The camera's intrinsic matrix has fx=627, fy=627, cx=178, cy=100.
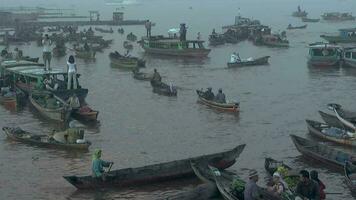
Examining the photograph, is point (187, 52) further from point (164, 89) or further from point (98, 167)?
point (98, 167)

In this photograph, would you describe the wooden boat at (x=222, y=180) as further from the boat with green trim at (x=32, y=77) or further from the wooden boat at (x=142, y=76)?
the wooden boat at (x=142, y=76)

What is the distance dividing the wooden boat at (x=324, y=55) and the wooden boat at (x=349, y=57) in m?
0.53

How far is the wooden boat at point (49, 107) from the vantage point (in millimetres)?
29241

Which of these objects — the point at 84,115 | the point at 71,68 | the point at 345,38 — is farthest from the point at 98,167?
the point at 345,38

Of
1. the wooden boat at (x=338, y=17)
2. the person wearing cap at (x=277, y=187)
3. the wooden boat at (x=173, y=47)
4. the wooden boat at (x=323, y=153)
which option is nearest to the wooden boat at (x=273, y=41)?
the wooden boat at (x=173, y=47)

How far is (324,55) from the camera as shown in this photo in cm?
4922

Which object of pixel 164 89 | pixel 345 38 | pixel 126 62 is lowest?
pixel 164 89

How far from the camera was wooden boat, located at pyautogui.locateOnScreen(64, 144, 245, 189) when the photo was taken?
19.9 metres

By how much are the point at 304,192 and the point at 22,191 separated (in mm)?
9560

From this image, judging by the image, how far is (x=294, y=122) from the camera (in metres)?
30.1

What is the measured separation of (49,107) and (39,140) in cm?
520

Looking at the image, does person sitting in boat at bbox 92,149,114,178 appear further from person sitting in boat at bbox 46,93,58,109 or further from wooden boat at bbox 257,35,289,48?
wooden boat at bbox 257,35,289,48

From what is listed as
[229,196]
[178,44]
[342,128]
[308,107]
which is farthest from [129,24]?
[229,196]

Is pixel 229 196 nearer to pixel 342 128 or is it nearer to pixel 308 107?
pixel 342 128
